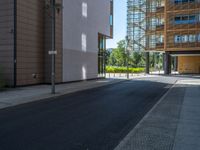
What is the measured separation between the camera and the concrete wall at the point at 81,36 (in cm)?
2888

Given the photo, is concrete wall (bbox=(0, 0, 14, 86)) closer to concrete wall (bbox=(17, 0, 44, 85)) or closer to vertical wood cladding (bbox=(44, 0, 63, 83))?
concrete wall (bbox=(17, 0, 44, 85))

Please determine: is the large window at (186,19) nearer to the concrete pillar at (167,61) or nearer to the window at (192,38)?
the window at (192,38)

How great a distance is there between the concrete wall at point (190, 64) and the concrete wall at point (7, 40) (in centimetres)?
5123

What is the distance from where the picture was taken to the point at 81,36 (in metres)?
32.2

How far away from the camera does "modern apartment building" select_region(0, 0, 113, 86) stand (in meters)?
22.5

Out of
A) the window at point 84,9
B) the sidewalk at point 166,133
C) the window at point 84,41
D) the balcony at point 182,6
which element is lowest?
the sidewalk at point 166,133

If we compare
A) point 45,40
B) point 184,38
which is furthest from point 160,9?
point 45,40

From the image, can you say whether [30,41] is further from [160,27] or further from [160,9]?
[160,9]

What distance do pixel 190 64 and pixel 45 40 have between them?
47.5 metres

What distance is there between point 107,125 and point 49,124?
1.84m

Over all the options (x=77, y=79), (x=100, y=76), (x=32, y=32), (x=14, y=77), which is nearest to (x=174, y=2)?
(x=100, y=76)

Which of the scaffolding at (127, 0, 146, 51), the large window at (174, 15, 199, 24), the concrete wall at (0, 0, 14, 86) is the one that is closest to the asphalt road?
the concrete wall at (0, 0, 14, 86)

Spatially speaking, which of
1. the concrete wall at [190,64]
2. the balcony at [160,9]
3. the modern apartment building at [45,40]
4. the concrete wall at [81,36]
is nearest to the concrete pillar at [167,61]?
the balcony at [160,9]

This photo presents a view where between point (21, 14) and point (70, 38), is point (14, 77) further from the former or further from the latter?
point (70, 38)
